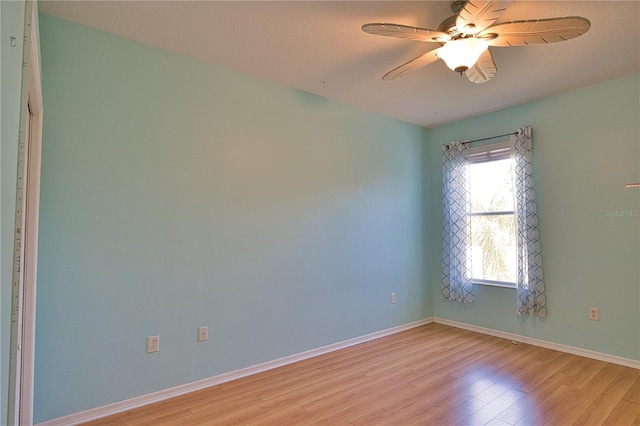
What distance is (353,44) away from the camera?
2506 mm

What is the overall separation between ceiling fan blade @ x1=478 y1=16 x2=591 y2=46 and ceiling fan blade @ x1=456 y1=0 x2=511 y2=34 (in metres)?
0.07

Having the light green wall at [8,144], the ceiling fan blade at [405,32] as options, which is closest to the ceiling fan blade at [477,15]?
the ceiling fan blade at [405,32]

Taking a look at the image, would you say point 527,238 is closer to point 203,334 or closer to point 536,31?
point 536,31

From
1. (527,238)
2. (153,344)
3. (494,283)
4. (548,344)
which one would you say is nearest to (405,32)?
(153,344)

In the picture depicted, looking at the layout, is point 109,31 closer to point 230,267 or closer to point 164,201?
point 164,201

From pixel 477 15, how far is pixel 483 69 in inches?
24.0

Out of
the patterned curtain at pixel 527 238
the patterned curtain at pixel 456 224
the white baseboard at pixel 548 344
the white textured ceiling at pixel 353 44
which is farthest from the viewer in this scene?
the patterned curtain at pixel 456 224

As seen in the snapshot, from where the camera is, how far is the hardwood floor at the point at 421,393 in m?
2.23

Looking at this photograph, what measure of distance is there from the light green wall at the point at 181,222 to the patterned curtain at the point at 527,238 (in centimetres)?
161

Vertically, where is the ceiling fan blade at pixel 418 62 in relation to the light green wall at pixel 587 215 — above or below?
above

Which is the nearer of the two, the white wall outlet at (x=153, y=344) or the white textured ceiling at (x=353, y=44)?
the white textured ceiling at (x=353, y=44)

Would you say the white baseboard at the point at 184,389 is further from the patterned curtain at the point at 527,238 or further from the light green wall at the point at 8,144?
the patterned curtain at the point at 527,238

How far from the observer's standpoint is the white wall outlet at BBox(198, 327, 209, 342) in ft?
8.73

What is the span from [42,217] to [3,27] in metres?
1.57
